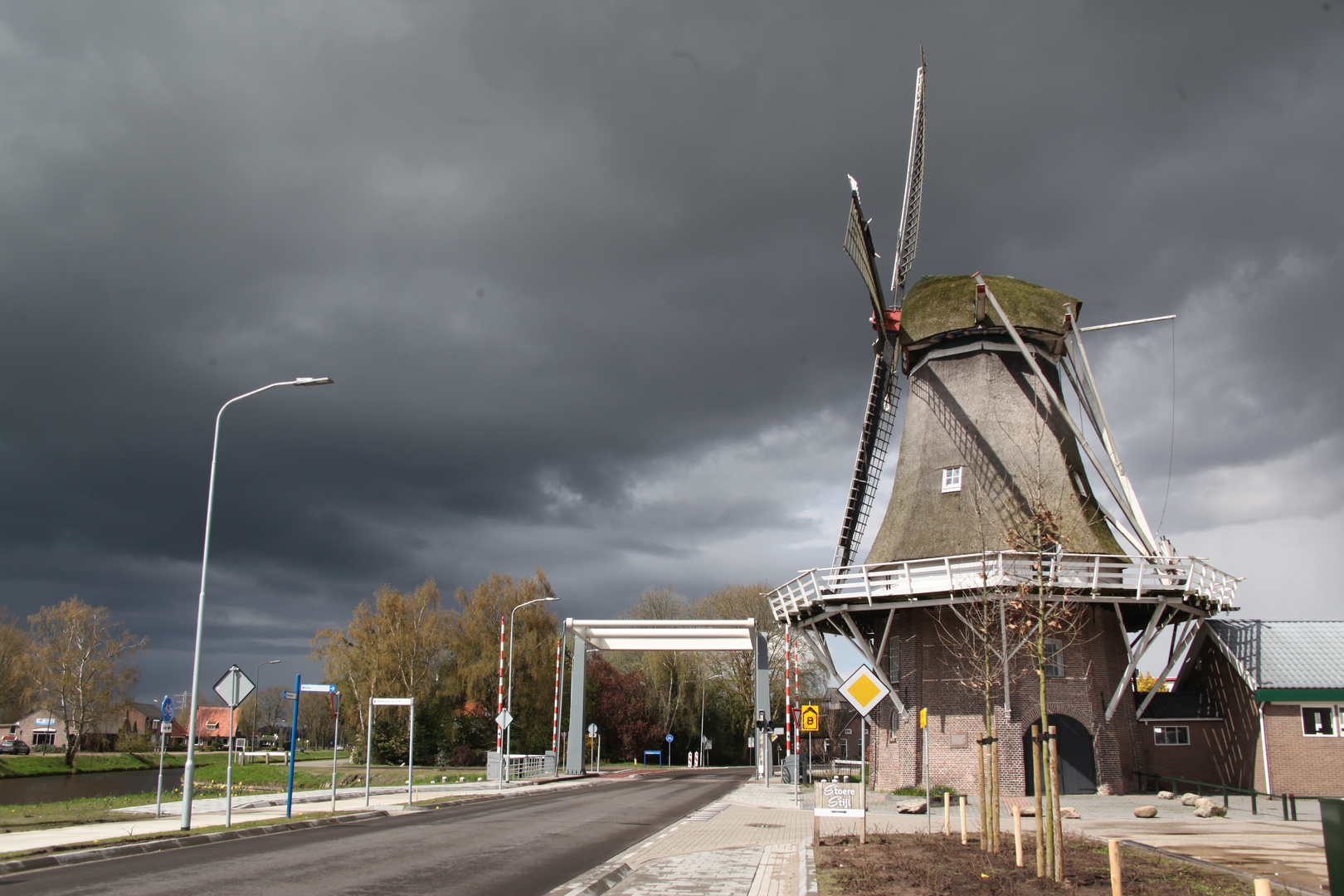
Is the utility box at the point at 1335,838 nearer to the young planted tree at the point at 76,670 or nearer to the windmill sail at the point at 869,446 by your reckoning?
the windmill sail at the point at 869,446

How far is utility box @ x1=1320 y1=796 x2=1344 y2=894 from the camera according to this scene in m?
6.42

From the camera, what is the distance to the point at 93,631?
58938 mm

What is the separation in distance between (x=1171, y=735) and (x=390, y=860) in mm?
28660

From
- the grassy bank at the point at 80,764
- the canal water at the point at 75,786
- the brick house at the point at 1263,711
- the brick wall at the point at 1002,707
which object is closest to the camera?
the brick wall at the point at 1002,707

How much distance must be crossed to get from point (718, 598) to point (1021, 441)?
3937cm

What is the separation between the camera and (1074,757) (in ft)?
90.3

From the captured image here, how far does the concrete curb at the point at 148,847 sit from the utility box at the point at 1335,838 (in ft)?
46.4

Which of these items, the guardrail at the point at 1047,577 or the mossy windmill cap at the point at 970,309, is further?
the mossy windmill cap at the point at 970,309

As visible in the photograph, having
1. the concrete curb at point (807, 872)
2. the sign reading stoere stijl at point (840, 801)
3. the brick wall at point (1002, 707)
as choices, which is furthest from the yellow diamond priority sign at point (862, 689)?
the brick wall at point (1002, 707)

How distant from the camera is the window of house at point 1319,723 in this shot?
27.6 meters

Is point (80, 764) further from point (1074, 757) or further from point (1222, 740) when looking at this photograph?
point (1222, 740)

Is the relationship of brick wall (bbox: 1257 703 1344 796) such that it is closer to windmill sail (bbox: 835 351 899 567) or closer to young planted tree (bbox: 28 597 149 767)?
windmill sail (bbox: 835 351 899 567)

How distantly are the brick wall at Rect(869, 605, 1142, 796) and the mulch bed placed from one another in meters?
13.6

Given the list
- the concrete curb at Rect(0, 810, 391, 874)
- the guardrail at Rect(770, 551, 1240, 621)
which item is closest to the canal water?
the concrete curb at Rect(0, 810, 391, 874)
